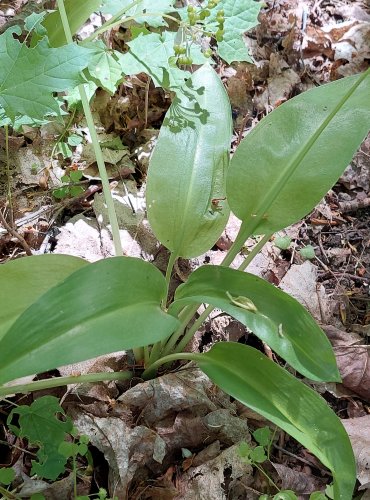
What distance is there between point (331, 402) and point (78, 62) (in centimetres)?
93

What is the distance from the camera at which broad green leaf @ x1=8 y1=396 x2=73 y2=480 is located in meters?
0.90

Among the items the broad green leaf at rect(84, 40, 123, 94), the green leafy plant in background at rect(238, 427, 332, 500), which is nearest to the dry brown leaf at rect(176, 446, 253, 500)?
the green leafy plant in background at rect(238, 427, 332, 500)

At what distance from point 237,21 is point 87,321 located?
0.89 m

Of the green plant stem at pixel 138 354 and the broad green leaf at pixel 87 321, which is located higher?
the broad green leaf at pixel 87 321

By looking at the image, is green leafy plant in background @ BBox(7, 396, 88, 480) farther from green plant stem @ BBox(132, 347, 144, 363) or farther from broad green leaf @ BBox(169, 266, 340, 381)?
broad green leaf @ BBox(169, 266, 340, 381)

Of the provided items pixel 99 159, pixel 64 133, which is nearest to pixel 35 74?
pixel 99 159

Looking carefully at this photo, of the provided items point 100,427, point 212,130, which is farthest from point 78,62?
point 100,427

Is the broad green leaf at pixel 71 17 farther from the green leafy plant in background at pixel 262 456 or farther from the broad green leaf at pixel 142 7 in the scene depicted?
the green leafy plant in background at pixel 262 456

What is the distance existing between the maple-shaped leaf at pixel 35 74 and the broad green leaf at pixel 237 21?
45 centimetres

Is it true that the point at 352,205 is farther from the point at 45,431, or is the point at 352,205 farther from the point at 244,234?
the point at 45,431

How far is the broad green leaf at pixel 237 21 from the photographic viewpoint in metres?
1.23

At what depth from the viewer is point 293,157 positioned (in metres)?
1.03

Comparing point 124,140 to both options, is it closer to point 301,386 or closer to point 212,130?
point 212,130

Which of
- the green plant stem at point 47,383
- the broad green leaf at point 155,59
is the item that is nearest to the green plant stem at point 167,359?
the green plant stem at point 47,383
